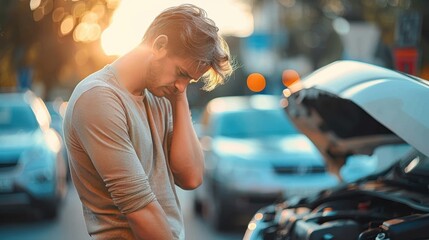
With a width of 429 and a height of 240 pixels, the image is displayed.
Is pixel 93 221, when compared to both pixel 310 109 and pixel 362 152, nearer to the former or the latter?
pixel 310 109

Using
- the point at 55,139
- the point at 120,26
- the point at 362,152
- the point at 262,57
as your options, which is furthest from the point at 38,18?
the point at 362,152

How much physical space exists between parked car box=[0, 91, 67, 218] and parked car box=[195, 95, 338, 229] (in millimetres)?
2119

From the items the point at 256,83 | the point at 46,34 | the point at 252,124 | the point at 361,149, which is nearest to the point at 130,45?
the point at 361,149

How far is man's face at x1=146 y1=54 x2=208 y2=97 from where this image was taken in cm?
299

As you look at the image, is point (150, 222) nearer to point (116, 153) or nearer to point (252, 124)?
point (116, 153)

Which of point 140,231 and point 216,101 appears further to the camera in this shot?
point 216,101

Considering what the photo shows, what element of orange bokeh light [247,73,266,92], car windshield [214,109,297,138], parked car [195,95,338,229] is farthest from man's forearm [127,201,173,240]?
orange bokeh light [247,73,266,92]

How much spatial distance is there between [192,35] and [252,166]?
26.0 ft

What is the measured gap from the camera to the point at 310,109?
5.45 metres

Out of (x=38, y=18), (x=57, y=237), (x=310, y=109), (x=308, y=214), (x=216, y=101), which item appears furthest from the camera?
(x=38, y=18)

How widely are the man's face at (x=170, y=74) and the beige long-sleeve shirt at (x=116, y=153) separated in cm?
9

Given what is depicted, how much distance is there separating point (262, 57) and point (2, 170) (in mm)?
A: 25418

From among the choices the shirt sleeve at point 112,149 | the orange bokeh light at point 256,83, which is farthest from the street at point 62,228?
the orange bokeh light at point 256,83

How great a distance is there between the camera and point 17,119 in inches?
514
